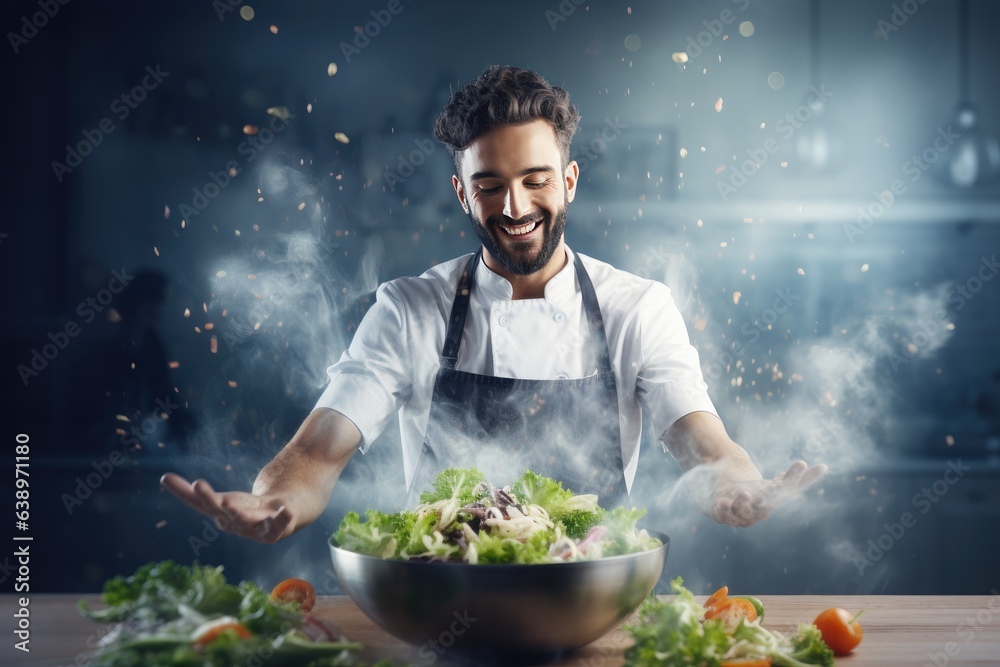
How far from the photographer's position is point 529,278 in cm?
228

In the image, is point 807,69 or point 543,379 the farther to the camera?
point 807,69

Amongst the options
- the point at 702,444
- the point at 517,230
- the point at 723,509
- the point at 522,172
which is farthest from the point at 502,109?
the point at 723,509

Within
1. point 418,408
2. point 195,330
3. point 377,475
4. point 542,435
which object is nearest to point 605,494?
point 542,435

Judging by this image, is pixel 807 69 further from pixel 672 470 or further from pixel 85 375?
pixel 85 375

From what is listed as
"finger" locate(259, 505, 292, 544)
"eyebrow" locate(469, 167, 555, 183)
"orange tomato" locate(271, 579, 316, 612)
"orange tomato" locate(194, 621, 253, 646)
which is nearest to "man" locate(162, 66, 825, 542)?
"eyebrow" locate(469, 167, 555, 183)

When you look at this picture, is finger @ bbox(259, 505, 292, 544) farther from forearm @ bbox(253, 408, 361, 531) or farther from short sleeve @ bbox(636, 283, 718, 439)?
short sleeve @ bbox(636, 283, 718, 439)

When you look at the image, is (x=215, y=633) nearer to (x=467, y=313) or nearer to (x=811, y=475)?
(x=811, y=475)

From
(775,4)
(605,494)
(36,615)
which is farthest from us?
(775,4)

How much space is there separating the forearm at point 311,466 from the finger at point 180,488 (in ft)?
1.22

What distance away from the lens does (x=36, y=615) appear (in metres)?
1.49

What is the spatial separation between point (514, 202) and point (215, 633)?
1355 mm

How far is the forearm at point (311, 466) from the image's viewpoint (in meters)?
1.76

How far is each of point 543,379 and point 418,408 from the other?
0.36 metres

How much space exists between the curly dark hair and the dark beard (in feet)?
0.60
